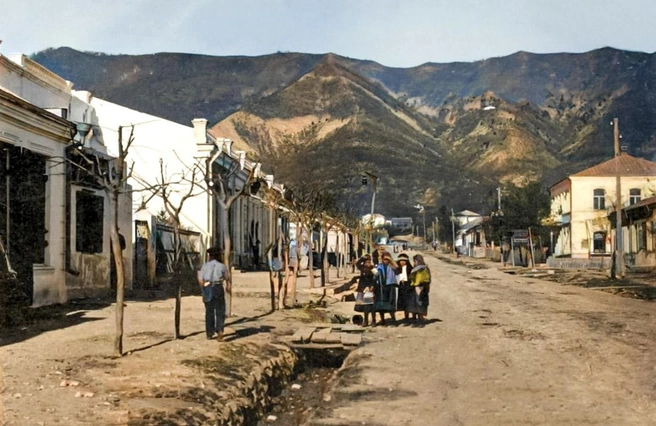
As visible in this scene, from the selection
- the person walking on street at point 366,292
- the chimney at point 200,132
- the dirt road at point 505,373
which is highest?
the chimney at point 200,132

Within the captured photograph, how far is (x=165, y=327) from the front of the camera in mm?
14602

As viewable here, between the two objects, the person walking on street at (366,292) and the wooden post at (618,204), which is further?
the wooden post at (618,204)

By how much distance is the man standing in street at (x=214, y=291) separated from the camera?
12430mm

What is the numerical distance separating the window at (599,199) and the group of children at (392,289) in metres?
45.0

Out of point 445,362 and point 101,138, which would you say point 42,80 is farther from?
point 445,362

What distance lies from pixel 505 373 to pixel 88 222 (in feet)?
42.2

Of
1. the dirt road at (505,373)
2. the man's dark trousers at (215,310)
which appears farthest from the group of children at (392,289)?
the man's dark trousers at (215,310)

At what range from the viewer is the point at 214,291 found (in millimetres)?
12461

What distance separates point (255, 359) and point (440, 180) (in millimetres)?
169119

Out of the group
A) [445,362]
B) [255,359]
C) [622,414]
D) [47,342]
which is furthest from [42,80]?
[622,414]

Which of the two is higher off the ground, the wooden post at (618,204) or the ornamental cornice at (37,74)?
the ornamental cornice at (37,74)

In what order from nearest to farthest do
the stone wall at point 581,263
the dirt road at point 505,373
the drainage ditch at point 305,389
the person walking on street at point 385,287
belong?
the dirt road at point 505,373 < the drainage ditch at point 305,389 < the person walking on street at point 385,287 < the stone wall at point 581,263

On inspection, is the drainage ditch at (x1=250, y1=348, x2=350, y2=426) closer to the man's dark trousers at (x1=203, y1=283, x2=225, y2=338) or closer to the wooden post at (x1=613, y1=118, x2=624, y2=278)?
the man's dark trousers at (x1=203, y1=283, x2=225, y2=338)

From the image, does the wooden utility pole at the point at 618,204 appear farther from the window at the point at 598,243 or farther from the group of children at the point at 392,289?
the window at the point at 598,243
